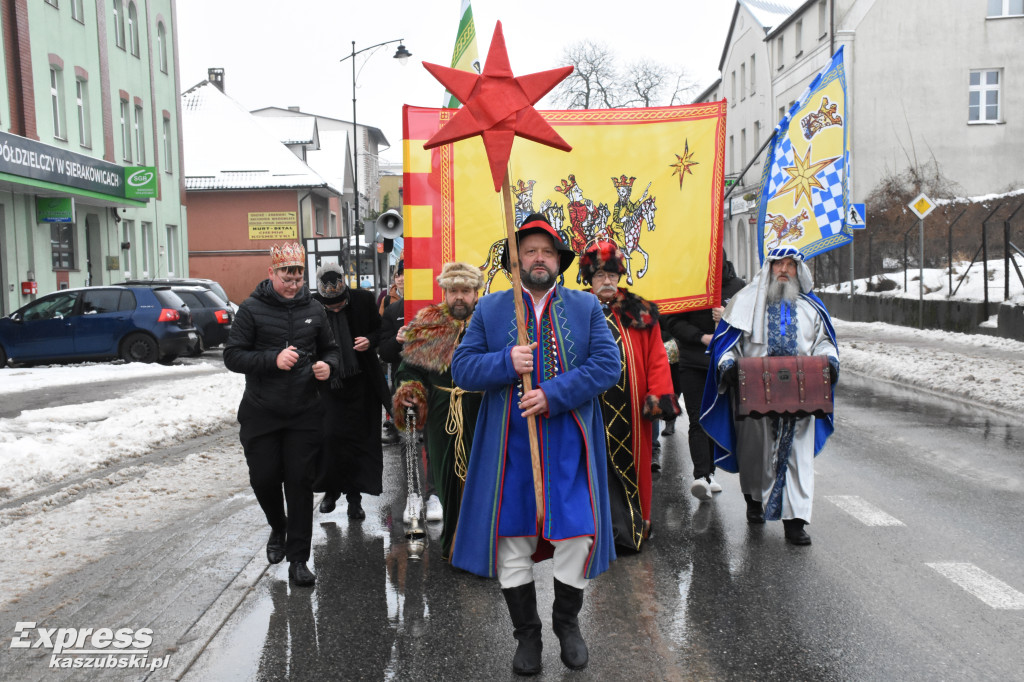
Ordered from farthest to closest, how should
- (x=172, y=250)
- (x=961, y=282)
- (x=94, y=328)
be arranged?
(x=172, y=250) < (x=961, y=282) < (x=94, y=328)

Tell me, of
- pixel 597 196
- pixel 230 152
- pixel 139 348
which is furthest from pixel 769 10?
pixel 597 196

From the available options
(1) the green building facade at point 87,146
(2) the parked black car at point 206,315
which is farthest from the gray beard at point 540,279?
(2) the parked black car at point 206,315

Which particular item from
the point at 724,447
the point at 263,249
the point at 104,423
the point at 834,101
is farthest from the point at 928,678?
the point at 263,249

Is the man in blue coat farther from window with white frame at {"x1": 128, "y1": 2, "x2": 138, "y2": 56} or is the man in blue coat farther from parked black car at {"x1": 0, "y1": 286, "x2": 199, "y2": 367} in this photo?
window with white frame at {"x1": 128, "y1": 2, "x2": 138, "y2": 56}

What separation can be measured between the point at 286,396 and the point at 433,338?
106cm

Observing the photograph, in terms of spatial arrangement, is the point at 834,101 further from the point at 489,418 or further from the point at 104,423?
the point at 104,423

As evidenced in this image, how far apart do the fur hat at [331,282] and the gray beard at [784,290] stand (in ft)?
9.26

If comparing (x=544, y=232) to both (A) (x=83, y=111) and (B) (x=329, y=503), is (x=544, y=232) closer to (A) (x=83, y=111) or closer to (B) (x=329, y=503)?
(B) (x=329, y=503)

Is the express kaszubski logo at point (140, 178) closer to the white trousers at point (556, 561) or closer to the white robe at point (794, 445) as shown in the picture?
the white robe at point (794, 445)

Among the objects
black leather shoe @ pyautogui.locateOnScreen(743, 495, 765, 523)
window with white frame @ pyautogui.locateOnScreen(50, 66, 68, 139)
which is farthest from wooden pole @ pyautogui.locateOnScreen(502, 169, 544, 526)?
window with white frame @ pyautogui.locateOnScreen(50, 66, 68, 139)

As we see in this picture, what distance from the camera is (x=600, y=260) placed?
19.5ft

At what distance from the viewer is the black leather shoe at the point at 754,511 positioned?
258 inches

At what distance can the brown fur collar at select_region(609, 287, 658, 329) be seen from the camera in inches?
233

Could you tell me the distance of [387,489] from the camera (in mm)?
8008
